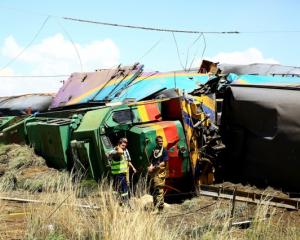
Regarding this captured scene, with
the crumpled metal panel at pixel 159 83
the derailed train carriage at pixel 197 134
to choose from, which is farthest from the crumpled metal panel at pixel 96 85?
the derailed train carriage at pixel 197 134

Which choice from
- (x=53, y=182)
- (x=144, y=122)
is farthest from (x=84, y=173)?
(x=144, y=122)

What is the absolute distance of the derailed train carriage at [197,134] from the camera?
9.55 m

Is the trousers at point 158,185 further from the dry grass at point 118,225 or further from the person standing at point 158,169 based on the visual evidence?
the dry grass at point 118,225

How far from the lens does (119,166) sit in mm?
9219

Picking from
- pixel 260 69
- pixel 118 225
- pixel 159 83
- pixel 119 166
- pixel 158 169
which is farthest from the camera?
pixel 260 69

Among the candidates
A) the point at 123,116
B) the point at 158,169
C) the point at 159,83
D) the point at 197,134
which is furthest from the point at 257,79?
the point at 158,169

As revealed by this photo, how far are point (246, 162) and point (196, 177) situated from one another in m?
1.00

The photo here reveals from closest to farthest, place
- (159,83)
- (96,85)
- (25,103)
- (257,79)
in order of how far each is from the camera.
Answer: (159,83) → (257,79) → (96,85) → (25,103)

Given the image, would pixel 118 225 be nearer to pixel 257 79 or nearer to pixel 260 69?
pixel 257 79

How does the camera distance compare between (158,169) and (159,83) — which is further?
(159,83)

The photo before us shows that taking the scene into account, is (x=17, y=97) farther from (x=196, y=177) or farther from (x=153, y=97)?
(x=196, y=177)

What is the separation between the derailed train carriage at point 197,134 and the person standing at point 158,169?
0.62 ft

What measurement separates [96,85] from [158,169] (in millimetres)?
4974

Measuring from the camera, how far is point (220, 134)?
10.7m
